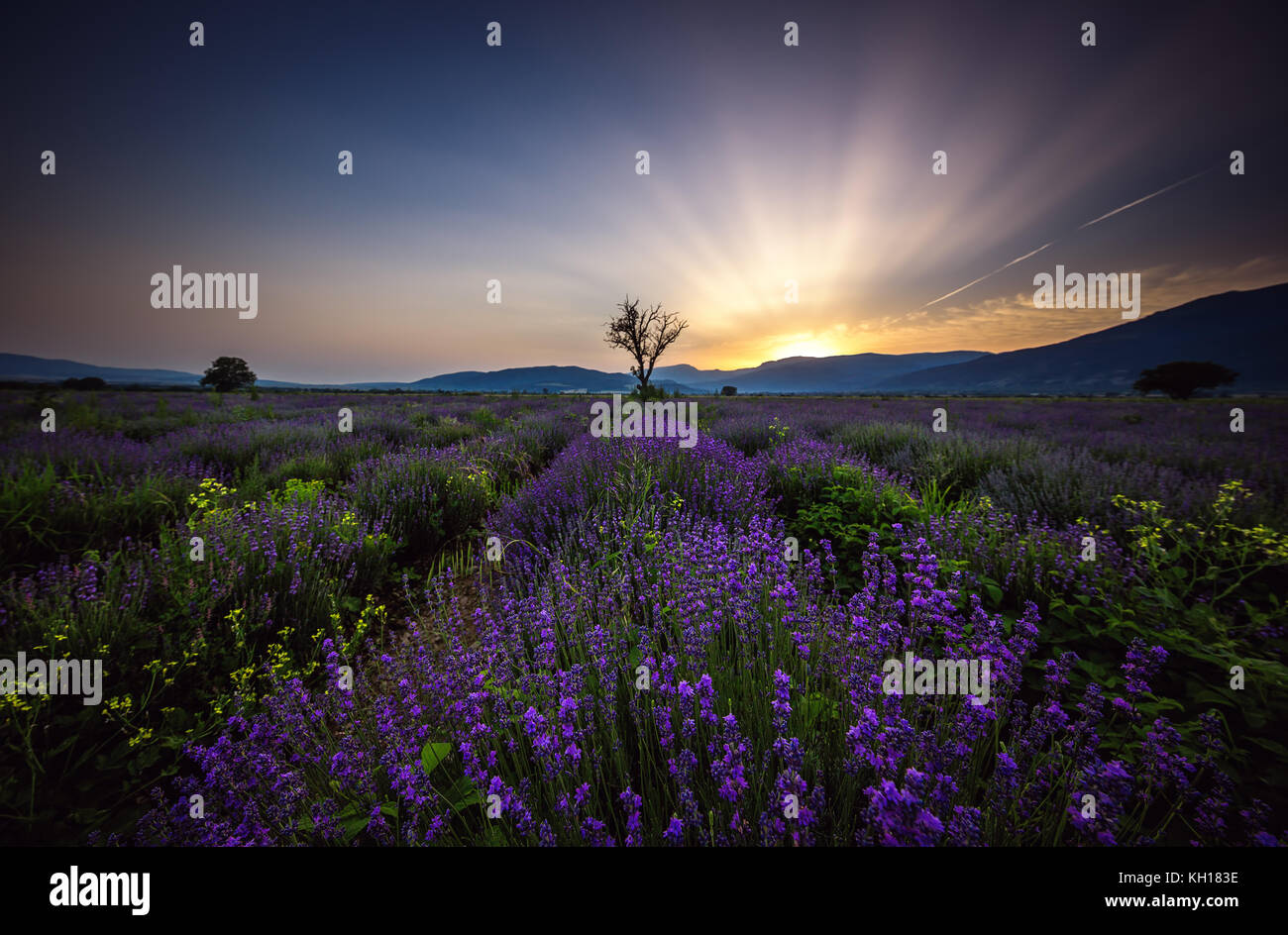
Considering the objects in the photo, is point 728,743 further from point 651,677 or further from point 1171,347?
point 1171,347

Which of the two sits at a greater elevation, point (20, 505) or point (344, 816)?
point (20, 505)

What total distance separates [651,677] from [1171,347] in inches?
10434

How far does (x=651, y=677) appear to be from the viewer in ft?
5.13

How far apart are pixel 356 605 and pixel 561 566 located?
1.55 m

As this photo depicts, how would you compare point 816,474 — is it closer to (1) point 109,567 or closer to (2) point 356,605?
(2) point 356,605

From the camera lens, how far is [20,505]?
285 centimetres

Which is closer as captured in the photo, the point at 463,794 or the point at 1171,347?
the point at 463,794

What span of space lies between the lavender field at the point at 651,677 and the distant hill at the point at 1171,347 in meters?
188

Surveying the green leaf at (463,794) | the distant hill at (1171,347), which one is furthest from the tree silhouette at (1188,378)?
the distant hill at (1171,347)

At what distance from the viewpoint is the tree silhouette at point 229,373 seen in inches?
1526

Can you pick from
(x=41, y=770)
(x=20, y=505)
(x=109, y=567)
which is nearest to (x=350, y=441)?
(x=20, y=505)

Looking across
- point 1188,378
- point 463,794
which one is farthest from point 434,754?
point 1188,378

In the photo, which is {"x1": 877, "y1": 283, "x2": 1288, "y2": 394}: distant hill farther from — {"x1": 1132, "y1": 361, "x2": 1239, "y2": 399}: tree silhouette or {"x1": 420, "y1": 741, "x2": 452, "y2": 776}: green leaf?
{"x1": 420, "y1": 741, "x2": 452, "y2": 776}: green leaf

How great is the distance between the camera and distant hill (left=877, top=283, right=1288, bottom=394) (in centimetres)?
13316
